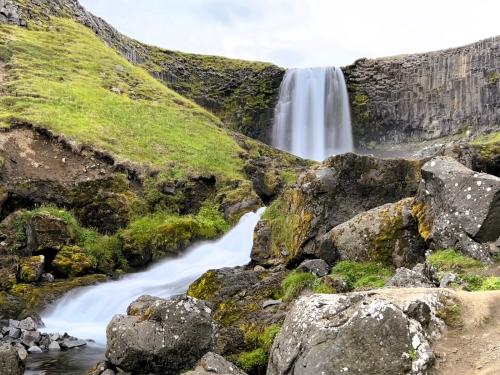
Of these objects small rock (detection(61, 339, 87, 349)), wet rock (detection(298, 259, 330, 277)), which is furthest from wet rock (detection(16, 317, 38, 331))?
wet rock (detection(298, 259, 330, 277))

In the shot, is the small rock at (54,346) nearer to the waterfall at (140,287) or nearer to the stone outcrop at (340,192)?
the waterfall at (140,287)

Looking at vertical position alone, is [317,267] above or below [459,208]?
below

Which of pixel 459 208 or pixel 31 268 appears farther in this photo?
pixel 31 268

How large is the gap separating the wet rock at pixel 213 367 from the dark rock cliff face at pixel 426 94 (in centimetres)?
5430

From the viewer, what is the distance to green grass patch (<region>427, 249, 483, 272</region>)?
12.0 m

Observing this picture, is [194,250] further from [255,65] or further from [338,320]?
[255,65]

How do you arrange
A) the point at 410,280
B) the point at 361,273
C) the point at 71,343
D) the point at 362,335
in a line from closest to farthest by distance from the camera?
the point at 362,335 → the point at 410,280 → the point at 361,273 → the point at 71,343

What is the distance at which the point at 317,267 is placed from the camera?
51.8 feet

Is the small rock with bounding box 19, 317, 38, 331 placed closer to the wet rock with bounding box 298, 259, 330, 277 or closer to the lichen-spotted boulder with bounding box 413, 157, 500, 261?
the wet rock with bounding box 298, 259, 330, 277

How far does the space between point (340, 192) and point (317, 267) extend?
4.13 m

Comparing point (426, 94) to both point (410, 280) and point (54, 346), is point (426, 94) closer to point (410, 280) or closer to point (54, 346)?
point (410, 280)

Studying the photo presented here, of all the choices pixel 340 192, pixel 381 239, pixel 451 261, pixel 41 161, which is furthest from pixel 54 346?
pixel 41 161

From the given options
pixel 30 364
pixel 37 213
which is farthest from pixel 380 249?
pixel 37 213

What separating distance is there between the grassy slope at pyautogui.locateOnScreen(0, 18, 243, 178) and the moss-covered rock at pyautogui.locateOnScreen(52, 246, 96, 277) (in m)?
10.7
